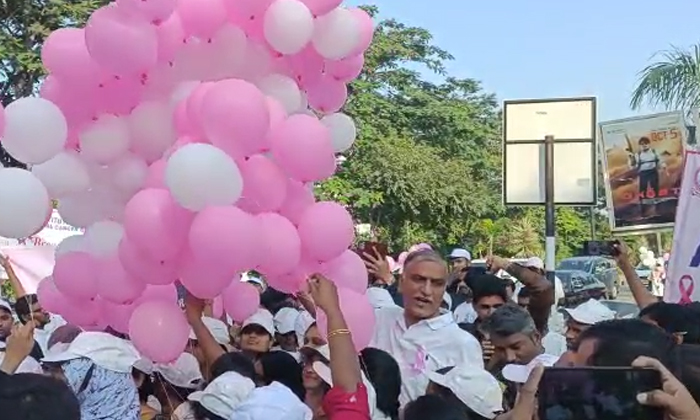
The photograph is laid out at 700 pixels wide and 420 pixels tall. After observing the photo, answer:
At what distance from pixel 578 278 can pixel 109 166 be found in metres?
18.1

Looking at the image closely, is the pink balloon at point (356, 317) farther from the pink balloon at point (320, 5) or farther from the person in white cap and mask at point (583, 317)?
the person in white cap and mask at point (583, 317)

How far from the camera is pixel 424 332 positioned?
13.8 ft

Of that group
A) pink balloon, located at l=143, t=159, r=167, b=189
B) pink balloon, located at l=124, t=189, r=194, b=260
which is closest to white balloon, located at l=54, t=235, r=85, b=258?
pink balloon, located at l=143, t=159, r=167, b=189

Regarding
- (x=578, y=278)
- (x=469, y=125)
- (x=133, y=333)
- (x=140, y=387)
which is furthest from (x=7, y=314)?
(x=469, y=125)

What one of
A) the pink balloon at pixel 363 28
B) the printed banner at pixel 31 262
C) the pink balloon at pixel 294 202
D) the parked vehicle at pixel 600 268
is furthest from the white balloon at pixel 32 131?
the parked vehicle at pixel 600 268

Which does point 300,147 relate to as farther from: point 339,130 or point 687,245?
point 687,245

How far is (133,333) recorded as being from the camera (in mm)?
3664

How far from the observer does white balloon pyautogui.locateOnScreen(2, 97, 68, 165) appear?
3.53m

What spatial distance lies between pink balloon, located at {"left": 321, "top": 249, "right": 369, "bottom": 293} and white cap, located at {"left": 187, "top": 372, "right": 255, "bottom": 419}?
66 cm

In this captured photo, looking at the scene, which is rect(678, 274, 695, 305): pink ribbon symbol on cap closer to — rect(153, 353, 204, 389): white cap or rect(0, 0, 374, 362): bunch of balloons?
rect(0, 0, 374, 362): bunch of balloons

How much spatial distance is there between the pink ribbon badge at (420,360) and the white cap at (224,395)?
981 mm

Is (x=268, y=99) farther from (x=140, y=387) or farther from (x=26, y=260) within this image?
(x=26, y=260)

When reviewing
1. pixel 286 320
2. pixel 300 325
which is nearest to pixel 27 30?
pixel 286 320

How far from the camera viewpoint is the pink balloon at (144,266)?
3.52 metres
